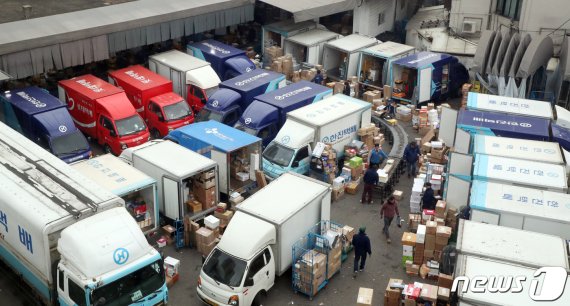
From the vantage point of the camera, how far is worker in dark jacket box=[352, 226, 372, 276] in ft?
55.3

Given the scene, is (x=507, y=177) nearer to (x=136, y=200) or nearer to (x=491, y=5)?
(x=136, y=200)

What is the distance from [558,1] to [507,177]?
47.3 feet

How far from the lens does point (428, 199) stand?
19.2 m

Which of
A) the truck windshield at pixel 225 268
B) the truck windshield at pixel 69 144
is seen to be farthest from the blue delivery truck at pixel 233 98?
the truck windshield at pixel 225 268

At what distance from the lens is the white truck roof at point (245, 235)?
50.4ft

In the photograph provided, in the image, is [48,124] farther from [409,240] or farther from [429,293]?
[429,293]

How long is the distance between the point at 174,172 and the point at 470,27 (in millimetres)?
21043

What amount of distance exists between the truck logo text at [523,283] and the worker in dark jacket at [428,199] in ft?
19.5

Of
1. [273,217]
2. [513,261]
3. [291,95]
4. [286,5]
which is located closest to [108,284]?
[273,217]

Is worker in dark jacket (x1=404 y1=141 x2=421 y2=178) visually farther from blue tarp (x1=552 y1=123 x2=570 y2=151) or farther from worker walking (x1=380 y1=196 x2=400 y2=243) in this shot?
blue tarp (x1=552 y1=123 x2=570 y2=151)

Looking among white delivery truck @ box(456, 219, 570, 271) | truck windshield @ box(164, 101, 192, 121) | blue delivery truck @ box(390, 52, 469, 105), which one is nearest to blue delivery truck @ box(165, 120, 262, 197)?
truck windshield @ box(164, 101, 192, 121)

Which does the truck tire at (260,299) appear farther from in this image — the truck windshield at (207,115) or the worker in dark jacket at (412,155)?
the truck windshield at (207,115)

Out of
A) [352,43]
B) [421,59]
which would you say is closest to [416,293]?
[421,59]

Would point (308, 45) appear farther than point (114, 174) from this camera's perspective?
Yes
